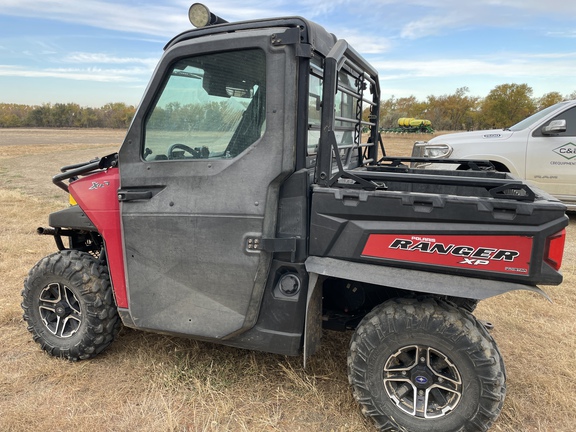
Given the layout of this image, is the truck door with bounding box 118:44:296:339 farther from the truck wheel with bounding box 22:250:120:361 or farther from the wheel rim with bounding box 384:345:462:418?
the wheel rim with bounding box 384:345:462:418

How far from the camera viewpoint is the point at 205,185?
264 cm

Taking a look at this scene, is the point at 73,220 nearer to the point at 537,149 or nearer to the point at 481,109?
the point at 537,149

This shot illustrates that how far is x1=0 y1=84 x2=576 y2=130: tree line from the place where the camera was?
174ft

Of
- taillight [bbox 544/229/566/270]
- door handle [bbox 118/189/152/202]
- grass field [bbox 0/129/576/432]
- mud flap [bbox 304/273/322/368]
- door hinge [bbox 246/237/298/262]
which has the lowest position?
grass field [bbox 0/129/576/432]

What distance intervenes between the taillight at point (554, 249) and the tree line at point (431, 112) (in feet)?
175

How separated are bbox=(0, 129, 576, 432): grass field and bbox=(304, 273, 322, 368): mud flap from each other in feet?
1.24

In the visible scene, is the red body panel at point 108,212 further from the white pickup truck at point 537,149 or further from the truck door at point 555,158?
the truck door at point 555,158

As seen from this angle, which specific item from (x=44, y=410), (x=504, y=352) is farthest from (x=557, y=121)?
(x=44, y=410)

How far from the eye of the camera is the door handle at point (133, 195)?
110 inches

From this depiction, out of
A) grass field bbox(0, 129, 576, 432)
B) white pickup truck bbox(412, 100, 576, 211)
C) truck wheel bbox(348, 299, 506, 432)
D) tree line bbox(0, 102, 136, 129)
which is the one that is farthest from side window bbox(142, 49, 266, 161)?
tree line bbox(0, 102, 136, 129)

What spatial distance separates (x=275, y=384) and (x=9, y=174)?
14507 millimetres

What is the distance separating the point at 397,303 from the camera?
257 cm

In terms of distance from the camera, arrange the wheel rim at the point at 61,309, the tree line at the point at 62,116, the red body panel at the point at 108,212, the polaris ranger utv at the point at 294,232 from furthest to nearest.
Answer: the tree line at the point at 62,116 < the wheel rim at the point at 61,309 < the red body panel at the point at 108,212 < the polaris ranger utv at the point at 294,232

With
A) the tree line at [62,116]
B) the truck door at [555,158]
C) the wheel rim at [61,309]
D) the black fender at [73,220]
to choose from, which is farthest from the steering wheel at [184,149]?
the tree line at [62,116]
